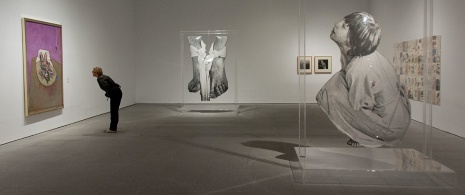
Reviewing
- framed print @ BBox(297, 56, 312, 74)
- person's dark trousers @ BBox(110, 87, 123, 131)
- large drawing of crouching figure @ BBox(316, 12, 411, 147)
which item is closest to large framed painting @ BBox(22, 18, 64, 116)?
person's dark trousers @ BBox(110, 87, 123, 131)

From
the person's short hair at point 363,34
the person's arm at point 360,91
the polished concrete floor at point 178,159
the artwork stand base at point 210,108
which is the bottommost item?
the polished concrete floor at point 178,159

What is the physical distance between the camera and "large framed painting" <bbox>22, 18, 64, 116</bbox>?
33.7 feet

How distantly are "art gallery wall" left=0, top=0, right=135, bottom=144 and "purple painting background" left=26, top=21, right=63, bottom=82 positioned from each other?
24 cm

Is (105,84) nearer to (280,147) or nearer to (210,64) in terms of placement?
(280,147)

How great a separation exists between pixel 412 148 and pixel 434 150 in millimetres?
1970

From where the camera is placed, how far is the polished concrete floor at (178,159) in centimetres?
568

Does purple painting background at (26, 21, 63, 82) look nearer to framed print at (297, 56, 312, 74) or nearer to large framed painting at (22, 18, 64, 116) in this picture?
large framed painting at (22, 18, 64, 116)

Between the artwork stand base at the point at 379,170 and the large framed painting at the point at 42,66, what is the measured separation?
7087 mm

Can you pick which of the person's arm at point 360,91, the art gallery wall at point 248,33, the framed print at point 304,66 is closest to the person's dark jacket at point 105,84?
the framed print at point 304,66

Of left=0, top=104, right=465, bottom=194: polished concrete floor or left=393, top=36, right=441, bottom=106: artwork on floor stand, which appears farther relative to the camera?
left=393, top=36, right=441, bottom=106: artwork on floor stand

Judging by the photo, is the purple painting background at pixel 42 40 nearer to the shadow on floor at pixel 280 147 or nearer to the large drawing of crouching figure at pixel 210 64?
the large drawing of crouching figure at pixel 210 64

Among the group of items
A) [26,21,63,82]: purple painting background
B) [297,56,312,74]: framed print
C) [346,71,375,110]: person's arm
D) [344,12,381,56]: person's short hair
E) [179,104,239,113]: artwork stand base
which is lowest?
[179,104,239,113]: artwork stand base

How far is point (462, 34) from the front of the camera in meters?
9.64

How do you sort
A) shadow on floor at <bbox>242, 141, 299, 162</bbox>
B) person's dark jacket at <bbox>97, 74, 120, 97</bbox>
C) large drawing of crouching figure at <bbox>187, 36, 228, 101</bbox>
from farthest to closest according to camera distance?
1. large drawing of crouching figure at <bbox>187, 36, 228, 101</bbox>
2. person's dark jacket at <bbox>97, 74, 120, 97</bbox>
3. shadow on floor at <bbox>242, 141, 299, 162</bbox>
